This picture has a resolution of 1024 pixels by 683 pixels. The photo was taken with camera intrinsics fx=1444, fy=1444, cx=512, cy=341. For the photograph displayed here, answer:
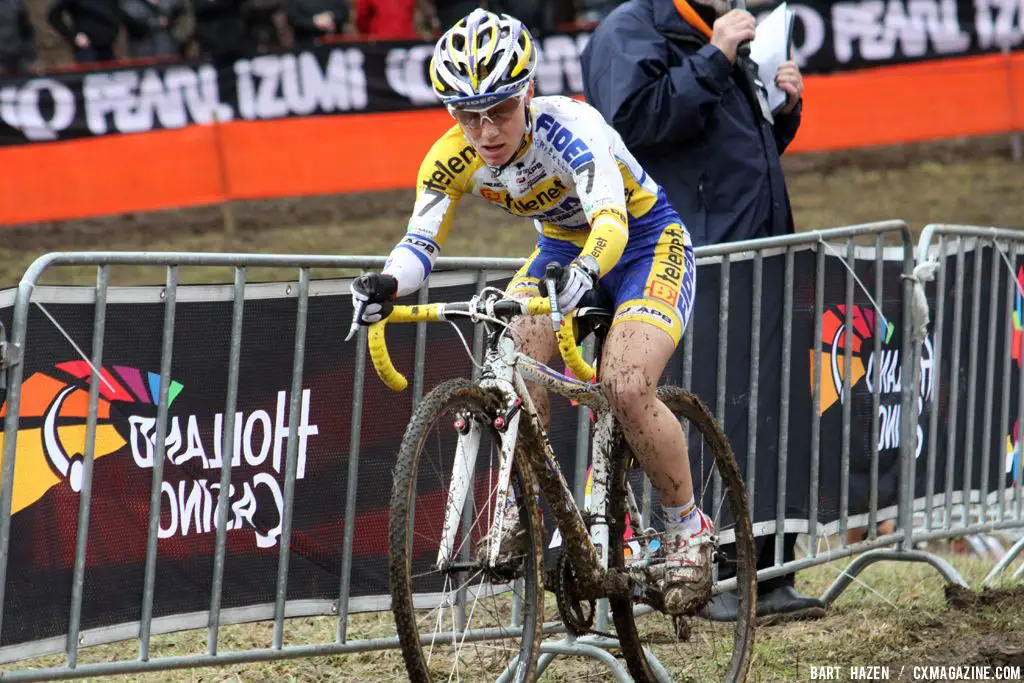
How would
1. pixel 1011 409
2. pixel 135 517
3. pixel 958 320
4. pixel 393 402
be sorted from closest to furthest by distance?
pixel 135 517 < pixel 393 402 < pixel 958 320 < pixel 1011 409

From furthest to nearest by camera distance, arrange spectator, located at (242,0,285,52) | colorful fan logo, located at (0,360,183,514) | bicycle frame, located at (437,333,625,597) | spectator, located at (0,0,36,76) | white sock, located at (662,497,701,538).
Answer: spectator, located at (242,0,285,52) → spectator, located at (0,0,36,76) → white sock, located at (662,497,701,538) → colorful fan logo, located at (0,360,183,514) → bicycle frame, located at (437,333,625,597)

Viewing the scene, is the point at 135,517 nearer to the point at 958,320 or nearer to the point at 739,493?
the point at 739,493

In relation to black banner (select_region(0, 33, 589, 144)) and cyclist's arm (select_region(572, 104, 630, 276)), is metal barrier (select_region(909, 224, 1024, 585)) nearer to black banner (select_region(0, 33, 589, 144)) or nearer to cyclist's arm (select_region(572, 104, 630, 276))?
cyclist's arm (select_region(572, 104, 630, 276))

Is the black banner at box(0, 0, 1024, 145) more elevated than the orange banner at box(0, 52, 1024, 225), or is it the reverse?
the black banner at box(0, 0, 1024, 145)

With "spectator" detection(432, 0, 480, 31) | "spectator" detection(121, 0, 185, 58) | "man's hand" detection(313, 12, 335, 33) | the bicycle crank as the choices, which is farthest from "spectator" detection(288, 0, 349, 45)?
the bicycle crank

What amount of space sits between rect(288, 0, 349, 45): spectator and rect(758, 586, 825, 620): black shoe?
10.8 m

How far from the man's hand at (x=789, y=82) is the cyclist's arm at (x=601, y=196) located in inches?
102

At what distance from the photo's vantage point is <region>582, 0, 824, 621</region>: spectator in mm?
6406

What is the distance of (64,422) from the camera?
4684mm

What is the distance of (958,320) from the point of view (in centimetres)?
720

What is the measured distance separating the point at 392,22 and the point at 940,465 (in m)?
10.3

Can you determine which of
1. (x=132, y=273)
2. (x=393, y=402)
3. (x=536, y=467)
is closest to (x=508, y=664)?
(x=536, y=467)

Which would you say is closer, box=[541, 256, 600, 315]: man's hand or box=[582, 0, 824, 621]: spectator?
box=[541, 256, 600, 315]: man's hand

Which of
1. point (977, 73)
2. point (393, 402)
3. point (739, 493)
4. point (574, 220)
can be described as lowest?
point (739, 493)
